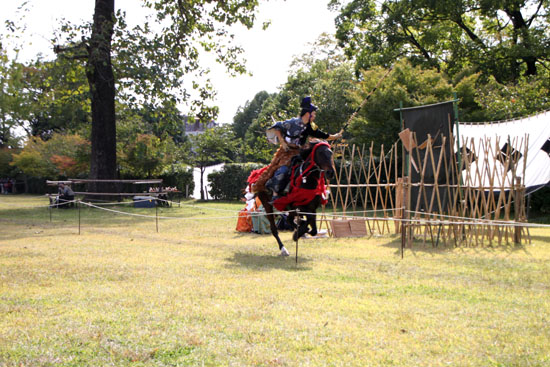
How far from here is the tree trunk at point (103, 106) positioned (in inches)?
842

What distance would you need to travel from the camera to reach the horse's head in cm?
841

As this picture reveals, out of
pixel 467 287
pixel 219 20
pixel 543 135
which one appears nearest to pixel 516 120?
pixel 543 135

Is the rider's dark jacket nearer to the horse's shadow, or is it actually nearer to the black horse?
the black horse

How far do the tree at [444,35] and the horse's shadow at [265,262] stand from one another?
17575 mm

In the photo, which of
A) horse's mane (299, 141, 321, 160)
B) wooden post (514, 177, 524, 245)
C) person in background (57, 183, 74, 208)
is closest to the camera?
horse's mane (299, 141, 321, 160)

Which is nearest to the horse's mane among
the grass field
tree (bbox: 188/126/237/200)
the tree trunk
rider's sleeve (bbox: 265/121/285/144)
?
rider's sleeve (bbox: 265/121/285/144)

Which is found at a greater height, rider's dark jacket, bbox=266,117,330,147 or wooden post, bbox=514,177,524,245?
rider's dark jacket, bbox=266,117,330,147

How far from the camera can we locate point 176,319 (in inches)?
189

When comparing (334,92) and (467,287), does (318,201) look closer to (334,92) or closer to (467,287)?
(467,287)

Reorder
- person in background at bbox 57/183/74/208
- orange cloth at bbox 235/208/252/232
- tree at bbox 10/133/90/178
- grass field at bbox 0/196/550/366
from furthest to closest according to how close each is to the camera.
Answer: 1. tree at bbox 10/133/90/178
2. person in background at bbox 57/183/74/208
3. orange cloth at bbox 235/208/252/232
4. grass field at bbox 0/196/550/366

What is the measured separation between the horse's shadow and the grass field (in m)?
0.02

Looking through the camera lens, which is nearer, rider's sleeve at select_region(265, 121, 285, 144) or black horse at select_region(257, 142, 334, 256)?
black horse at select_region(257, 142, 334, 256)

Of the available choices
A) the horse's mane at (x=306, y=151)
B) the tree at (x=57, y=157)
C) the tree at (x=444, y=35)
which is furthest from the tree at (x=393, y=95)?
the tree at (x=57, y=157)

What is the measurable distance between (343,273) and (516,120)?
938cm
